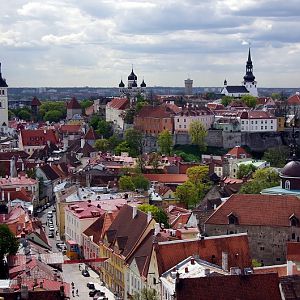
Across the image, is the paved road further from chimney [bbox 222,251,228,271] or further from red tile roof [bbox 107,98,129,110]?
red tile roof [bbox 107,98,129,110]

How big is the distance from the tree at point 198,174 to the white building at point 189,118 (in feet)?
91.7

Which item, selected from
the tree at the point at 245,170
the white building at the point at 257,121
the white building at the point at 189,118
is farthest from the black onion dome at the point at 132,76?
Result: the tree at the point at 245,170

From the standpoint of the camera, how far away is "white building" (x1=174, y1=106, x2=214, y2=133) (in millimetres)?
112062

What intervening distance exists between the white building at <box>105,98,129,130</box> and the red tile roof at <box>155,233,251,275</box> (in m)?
81.8

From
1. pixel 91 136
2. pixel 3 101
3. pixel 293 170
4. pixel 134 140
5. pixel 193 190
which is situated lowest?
pixel 193 190

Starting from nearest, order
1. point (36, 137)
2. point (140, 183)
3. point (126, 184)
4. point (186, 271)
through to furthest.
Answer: point (186, 271) < point (126, 184) < point (140, 183) < point (36, 137)

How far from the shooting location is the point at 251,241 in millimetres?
46469

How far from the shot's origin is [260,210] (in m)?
46.5

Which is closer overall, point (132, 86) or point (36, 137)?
point (36, 137)

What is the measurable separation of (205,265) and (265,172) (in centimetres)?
4192

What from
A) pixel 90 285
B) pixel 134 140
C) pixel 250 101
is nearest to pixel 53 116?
pixel 250 101

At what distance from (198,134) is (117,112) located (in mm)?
24663

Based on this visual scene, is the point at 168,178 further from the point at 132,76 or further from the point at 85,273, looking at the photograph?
the point at 132,76

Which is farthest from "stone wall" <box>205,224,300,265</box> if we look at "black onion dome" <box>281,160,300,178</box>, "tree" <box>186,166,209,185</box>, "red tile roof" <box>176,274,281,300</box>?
"tree" <box>186,166,209,185</box>
